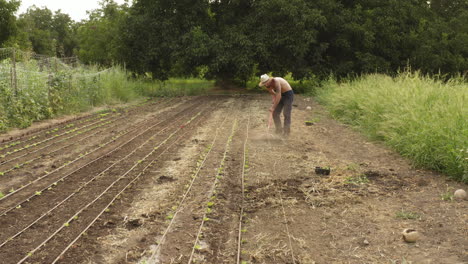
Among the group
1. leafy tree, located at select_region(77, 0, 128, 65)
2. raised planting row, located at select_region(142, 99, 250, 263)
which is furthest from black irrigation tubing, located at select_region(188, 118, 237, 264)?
leafy tree, located at select_region(77, 0, 128, 65)

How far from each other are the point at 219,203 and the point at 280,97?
453 centimetres

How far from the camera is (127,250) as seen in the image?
4.00m

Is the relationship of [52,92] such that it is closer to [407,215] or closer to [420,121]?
[420,121]

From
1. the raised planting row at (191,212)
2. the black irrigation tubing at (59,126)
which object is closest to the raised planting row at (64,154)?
the black irrigation tubing at (59,126)

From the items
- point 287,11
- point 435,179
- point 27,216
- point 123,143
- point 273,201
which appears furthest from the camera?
point 287,11

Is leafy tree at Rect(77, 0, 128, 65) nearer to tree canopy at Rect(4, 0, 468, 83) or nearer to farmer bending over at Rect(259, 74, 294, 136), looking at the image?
tree canopy at Rect(4, 0, 468, 83)

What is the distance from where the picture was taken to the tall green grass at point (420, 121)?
20.2ft

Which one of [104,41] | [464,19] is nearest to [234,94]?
[104,41]

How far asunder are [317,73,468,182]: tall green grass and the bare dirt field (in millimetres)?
282

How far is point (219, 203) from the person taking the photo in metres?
5.24

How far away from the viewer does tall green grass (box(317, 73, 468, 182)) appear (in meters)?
6.17

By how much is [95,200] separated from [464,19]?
2387 cm

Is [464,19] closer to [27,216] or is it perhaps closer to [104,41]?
[104,41]

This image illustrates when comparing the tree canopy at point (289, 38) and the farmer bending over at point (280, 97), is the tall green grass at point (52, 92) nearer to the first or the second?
the tree canopy at point (289, 38)
